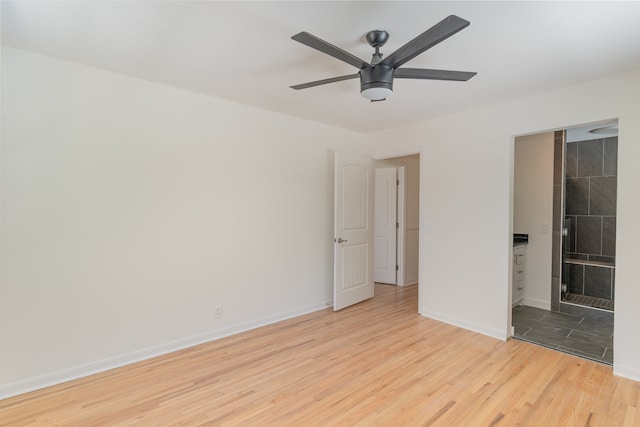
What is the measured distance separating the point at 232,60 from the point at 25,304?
237cm

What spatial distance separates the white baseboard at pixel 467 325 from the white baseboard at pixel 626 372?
84 centimetres

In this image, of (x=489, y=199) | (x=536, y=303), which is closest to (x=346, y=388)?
(x=489, y=199)

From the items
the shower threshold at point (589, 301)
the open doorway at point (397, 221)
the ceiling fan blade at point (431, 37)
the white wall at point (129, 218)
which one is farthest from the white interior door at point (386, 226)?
the ceiling fan blade at point (431, 37)

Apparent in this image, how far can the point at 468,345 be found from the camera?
3107 millimetres

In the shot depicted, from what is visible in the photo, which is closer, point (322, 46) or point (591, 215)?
point (322, 46)

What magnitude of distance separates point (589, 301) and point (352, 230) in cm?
356

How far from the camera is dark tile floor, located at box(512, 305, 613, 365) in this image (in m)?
2.96

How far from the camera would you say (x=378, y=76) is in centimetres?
192

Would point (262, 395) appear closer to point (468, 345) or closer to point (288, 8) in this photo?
point (468, 345)

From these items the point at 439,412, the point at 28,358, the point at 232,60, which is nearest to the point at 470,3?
the point at 232,60

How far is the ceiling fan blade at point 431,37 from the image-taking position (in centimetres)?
139

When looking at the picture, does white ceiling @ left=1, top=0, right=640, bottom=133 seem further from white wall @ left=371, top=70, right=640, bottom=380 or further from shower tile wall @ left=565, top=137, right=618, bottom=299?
shower tile wall @ left=565, top=137, right=618, bottom=299

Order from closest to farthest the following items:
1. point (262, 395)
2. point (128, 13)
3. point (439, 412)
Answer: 1. point (128, 13)
2. point (439, 412)
3. point (262, 395)

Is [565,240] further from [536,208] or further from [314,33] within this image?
[314,33]
